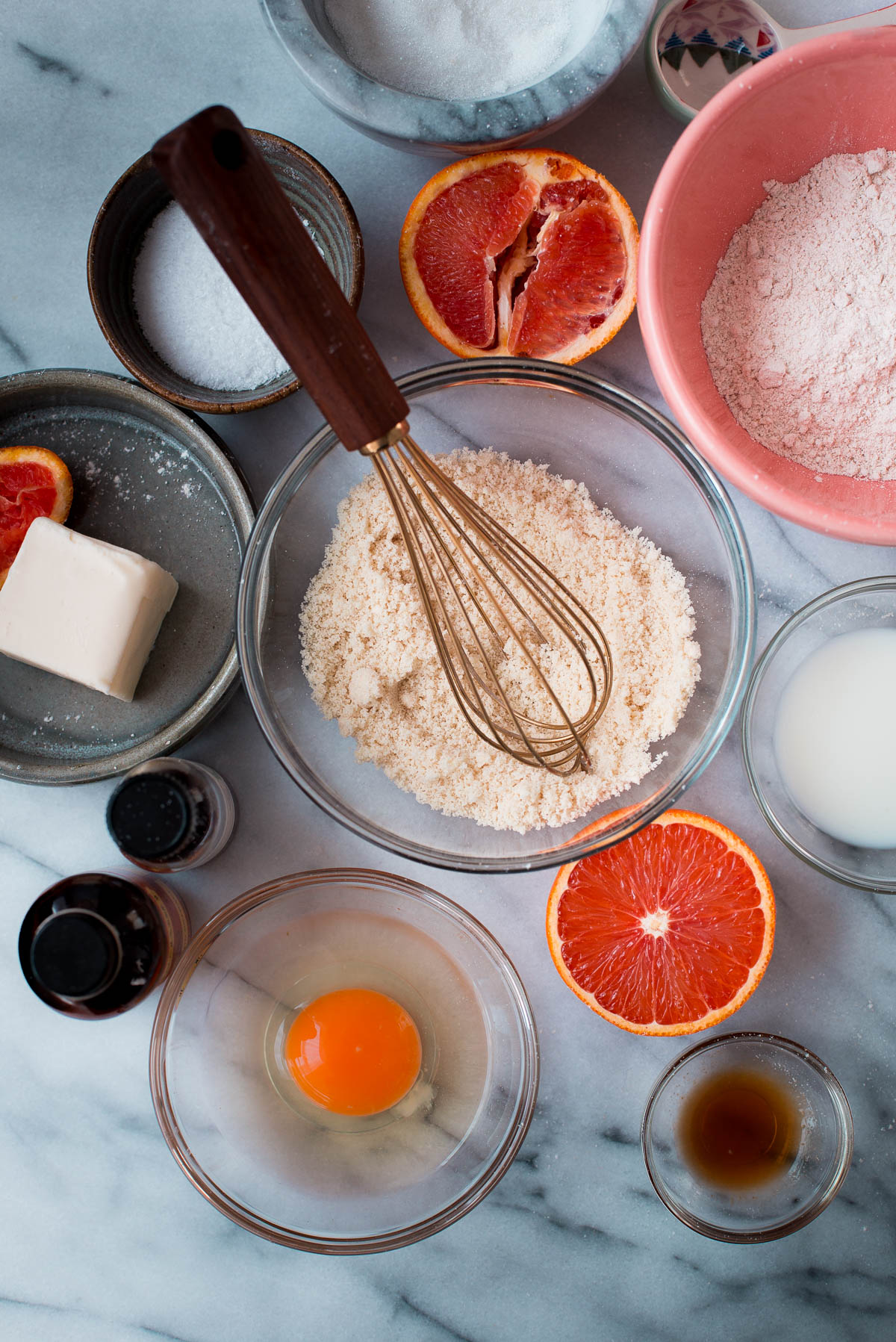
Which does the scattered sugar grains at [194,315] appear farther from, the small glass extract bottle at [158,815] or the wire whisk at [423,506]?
the small glass extract bottle at [158,815]

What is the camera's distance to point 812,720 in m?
0.95

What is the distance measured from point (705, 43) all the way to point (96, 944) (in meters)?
1.10

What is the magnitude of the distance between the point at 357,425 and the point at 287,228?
0.13 m

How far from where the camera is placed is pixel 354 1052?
97 cm

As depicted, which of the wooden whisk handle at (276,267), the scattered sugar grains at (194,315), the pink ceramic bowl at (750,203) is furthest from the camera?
the scattered sugar grains at (194,315)

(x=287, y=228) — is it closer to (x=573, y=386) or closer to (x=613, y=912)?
(x=573, y=386)

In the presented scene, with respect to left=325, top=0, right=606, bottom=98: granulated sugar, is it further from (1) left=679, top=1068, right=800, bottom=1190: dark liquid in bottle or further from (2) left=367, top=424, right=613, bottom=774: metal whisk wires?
(1) left=679, top=1068, right=800, bottom=1190: dark liquid in bottle

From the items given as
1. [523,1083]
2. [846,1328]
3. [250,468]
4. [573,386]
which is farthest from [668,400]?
[846,1328]

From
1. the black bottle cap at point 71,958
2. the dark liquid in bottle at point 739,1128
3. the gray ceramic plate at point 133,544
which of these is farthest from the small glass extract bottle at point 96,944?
the dark liquid in bottle at point 739,1128

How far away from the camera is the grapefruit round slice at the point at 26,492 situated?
95 centimetres

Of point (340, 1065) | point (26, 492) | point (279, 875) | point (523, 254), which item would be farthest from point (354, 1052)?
point (523, 254)

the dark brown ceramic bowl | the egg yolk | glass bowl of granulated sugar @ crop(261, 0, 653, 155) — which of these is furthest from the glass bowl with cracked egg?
glass bowl of granulated sugar @ crop(261, 0, 653, 155)

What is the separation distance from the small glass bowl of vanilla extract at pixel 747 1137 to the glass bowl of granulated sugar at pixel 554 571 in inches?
13.1

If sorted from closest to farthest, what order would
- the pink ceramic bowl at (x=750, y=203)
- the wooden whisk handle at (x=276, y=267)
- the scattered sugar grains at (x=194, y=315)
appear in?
the wooden whisk handle at (x=276, y=267), the pink ceramic bowl at (x=750, y=203), the scattered sugar grains at (x=194, y=315)
